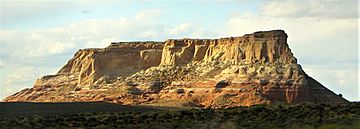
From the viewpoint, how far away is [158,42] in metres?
161

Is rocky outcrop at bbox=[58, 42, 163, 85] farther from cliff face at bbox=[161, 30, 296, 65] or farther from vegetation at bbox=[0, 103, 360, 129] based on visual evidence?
vegetation at bbox=[0, 103, 360, 129]

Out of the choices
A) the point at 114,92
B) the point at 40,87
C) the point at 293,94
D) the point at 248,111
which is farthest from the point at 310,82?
the point at 248,111

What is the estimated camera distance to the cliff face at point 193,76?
407 ft

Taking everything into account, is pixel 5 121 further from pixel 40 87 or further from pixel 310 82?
pixel 40 87

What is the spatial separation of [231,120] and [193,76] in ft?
318

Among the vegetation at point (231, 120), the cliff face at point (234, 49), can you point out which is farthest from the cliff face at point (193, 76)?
the vegetation at point (231, 120)

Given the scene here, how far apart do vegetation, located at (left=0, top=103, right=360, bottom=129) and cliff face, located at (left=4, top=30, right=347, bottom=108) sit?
70016mm

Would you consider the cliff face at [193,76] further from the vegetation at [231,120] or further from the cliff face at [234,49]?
the vegetation at [231,120]

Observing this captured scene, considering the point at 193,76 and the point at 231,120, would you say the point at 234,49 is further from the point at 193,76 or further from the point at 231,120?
the point at 231,120

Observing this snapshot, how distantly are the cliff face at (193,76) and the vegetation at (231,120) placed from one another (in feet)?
230

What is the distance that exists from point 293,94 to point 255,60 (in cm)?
1256

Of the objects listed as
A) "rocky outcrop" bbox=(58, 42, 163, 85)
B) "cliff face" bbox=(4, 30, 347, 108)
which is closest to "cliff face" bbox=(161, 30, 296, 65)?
"cliff face" bbox=(4, 30, 347, 108)

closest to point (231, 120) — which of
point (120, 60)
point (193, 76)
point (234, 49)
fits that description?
point (193, 76)

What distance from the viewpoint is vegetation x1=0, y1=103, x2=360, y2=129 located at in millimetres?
37594
